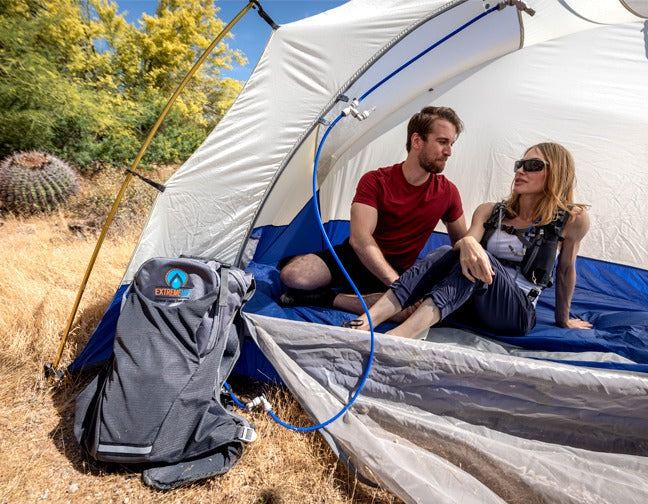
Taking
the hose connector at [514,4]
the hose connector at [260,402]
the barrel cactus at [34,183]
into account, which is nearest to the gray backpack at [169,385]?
the hose connector at [260,402]

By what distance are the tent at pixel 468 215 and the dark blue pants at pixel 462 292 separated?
10 cm

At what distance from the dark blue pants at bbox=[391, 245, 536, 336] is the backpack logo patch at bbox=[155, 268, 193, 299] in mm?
779

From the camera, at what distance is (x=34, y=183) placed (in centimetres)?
475

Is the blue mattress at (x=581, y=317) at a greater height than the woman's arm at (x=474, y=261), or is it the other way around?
the woman's arm at (x=474, y=261)

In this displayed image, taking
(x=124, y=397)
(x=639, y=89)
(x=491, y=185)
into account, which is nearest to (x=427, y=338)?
(x=124, y=397)

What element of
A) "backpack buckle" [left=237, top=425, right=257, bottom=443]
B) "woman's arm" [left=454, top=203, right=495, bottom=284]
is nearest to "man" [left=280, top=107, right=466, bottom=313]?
"woman's arm" [left=454, top=203, right=495, bottom=284]

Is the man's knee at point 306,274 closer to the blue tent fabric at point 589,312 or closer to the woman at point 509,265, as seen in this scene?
the blue tent fabric at point 589,312

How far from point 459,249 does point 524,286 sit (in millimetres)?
417

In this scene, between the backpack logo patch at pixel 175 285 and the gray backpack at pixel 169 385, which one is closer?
the gray backpack at pixel 169 385

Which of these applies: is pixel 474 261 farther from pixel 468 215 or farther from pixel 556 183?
pixel 468 215

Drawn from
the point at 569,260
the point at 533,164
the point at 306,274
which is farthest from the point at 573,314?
the point at 306,274

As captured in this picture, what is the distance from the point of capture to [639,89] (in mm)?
2301

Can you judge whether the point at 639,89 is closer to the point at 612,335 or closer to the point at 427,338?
the point at 612,335

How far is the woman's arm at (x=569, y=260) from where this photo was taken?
170 cm
